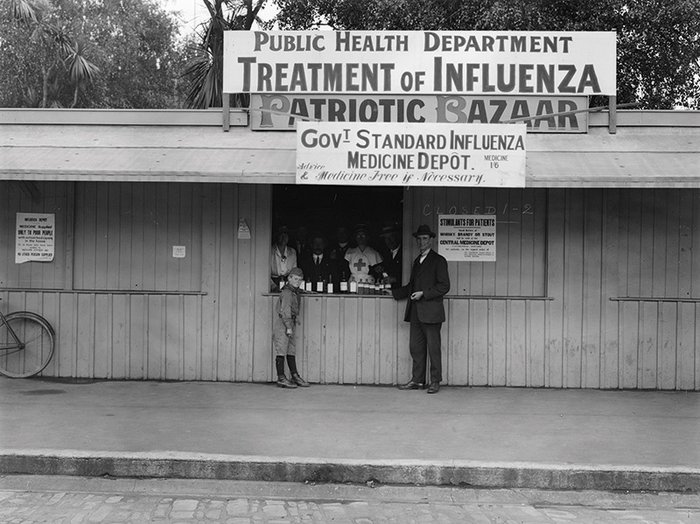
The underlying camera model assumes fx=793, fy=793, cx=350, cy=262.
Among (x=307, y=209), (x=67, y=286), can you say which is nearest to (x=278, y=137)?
(x=307, y=209)

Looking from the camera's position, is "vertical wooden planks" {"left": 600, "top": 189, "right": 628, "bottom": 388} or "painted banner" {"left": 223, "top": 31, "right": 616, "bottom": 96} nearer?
"painted banner" {"left": 223, "top": 31, "right": 616, "bottom": 96}

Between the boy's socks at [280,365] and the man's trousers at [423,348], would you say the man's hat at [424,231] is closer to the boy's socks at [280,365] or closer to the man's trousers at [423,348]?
the man's trousers at [423,348]

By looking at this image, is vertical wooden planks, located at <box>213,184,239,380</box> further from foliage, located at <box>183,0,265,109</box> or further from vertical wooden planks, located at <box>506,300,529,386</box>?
foliage, located at <box>183,0,265,109</box>

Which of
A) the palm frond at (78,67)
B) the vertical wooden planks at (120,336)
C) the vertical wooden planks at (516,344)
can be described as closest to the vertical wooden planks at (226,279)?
the vertical wooden planks at (120,336)

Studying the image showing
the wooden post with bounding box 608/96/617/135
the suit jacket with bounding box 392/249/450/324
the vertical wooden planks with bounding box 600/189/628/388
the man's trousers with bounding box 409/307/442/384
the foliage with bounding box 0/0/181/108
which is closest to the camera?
the suit jacket with bounding box 392/249/450/324

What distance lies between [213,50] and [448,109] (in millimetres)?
11898

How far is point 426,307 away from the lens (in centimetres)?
902

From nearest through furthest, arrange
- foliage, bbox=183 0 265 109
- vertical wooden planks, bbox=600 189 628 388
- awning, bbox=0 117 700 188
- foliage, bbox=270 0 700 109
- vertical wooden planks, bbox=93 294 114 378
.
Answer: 1. awning, bbox=0 117 700 188
2. vertical wooden planks, bbox=600 189 628 388
3. vertical wooden planks, bbox=93 294 114 378
4. foliage, bbox=270 0 700 109
5. foliage, bbox=183 0 265 109

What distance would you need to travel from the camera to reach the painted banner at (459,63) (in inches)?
361

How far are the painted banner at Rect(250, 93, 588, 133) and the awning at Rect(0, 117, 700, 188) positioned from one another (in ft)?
0.63

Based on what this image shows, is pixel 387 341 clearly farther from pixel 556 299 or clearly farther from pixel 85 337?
pixel 85 337

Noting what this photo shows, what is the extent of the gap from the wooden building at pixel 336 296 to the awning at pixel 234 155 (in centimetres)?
5

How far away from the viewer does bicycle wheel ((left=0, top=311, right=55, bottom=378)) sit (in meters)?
9.60

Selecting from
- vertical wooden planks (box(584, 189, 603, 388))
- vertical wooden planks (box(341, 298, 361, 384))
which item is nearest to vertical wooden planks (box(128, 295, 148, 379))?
vertical wooden planks (box(341, 298, 361, 384))
